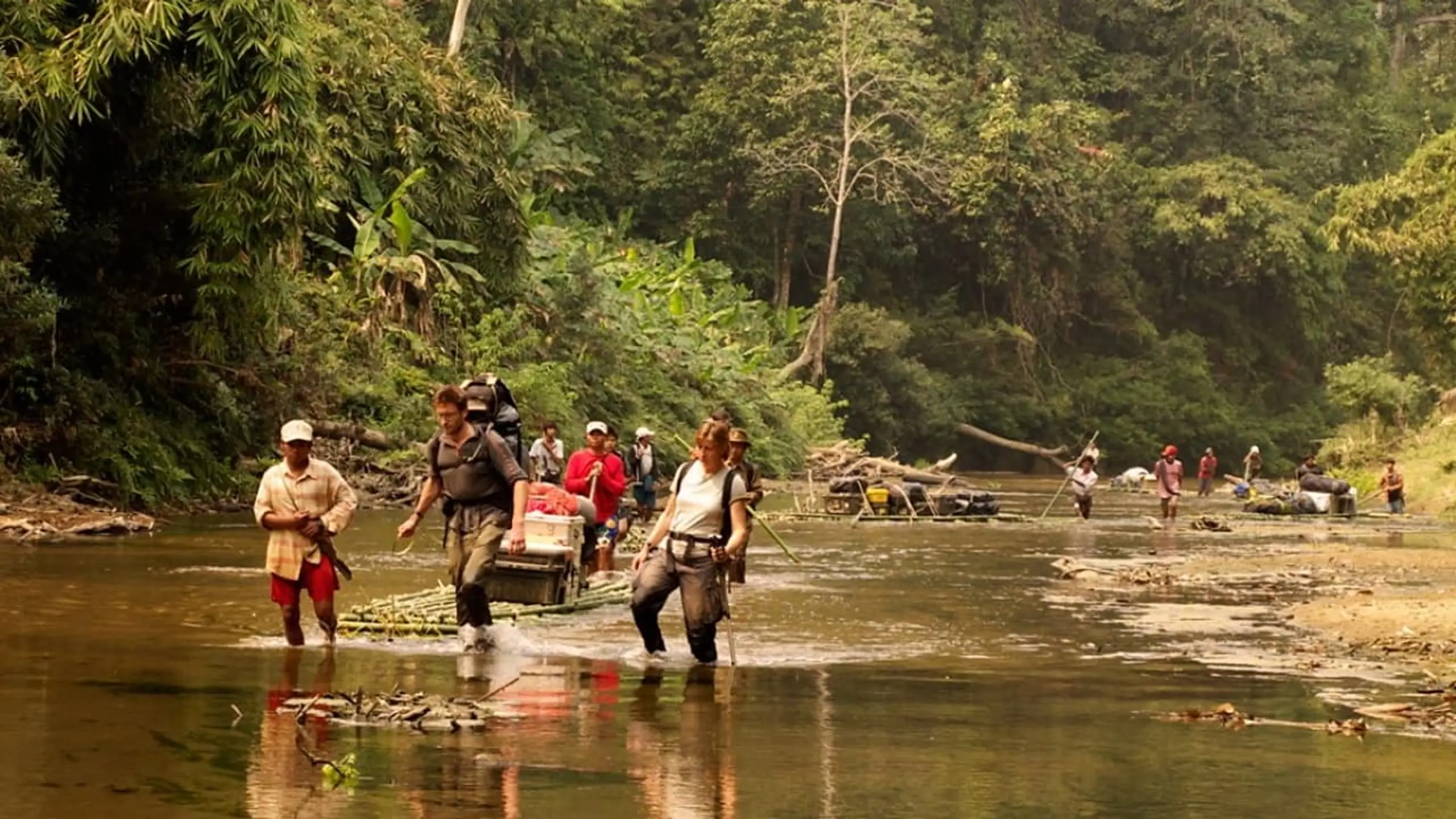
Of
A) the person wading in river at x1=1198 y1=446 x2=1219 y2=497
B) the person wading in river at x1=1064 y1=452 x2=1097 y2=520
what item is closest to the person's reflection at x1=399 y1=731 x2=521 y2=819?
the person wading in river at x1=1064 y1=452 x2=1097 y2=520

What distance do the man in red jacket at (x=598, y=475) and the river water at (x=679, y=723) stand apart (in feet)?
5.29

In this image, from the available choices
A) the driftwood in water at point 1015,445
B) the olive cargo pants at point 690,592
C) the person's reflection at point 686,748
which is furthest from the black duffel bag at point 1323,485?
the person's reflection at point 686,748

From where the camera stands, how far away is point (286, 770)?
975 cm

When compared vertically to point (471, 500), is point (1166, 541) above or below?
below

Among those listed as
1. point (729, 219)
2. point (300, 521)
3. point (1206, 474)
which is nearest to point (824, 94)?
point (729, 219)

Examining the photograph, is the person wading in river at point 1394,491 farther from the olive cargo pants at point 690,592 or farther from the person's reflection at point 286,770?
the person's reflection at point 286,770

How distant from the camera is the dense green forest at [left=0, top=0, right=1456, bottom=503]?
26.1 m

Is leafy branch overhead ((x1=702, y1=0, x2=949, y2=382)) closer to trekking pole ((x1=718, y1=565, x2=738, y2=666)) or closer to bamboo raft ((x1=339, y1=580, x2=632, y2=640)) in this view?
bamboo raft ((x1=339, y1=580, x2=632, y2=640))

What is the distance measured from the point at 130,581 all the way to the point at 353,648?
4658 millimetres

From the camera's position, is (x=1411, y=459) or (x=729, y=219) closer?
(x=1411, y=459)

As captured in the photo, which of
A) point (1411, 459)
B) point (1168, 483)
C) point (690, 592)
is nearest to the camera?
point (690, 592)

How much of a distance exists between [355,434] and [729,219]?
35.7 meters

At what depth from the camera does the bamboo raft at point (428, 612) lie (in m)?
15.4

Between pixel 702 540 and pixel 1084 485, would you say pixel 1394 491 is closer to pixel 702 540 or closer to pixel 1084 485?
pixel 1084 485
